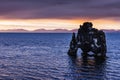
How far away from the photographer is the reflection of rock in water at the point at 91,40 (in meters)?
114

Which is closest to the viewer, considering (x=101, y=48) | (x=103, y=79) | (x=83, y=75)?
(x=103, y=79)

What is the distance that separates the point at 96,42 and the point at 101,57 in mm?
6509

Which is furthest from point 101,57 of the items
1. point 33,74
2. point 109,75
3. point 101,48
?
point 33,74

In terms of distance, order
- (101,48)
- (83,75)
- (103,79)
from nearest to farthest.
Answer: (103,79) → (83,75) → (101,48)

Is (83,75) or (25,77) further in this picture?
(83,75)

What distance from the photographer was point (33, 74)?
71812 mm

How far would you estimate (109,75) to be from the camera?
72812mm

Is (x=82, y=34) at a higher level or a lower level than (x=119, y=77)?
higher

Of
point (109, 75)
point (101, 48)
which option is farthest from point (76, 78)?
point (101, 48)

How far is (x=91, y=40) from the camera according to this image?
115m

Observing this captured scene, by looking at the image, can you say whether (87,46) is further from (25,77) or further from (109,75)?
(25,77)

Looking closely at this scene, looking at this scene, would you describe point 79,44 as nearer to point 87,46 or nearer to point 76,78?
point 87,46

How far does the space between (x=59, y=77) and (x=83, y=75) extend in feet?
23.4

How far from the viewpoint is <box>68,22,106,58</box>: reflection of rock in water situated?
11400cm
